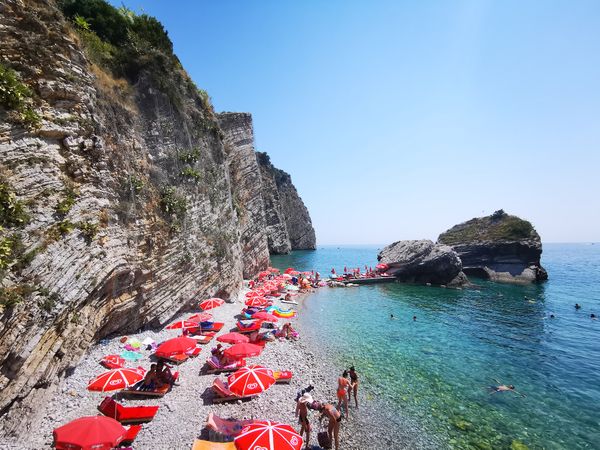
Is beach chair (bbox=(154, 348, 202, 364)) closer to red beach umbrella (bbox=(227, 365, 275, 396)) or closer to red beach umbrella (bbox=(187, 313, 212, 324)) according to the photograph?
red beach umbrella (bbox=(187, 313, 212, 324))

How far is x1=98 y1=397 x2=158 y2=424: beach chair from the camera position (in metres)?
9.93

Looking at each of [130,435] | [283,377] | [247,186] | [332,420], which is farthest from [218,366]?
[247,186]

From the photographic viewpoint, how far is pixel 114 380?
10938 millimetres

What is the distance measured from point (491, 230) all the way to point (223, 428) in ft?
208

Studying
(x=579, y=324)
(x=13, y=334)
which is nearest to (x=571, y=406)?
(x=579, y=324)

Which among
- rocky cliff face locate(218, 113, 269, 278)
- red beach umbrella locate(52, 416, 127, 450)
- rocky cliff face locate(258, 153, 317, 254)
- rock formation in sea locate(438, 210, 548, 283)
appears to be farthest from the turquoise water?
rocky cliff face locate(258, 153, 317, 254)

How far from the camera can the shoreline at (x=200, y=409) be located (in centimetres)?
948

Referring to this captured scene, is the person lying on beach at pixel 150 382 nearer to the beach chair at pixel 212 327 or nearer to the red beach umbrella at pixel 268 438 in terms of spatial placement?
the red beach umbrella at pixel 268 438

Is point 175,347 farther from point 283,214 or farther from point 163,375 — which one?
point 283,214

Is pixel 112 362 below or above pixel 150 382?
above

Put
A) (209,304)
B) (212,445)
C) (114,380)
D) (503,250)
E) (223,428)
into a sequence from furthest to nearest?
(503,250) < (209,304) < (114,380) < (223,428) < (212,445)

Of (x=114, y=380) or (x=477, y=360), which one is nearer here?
(x=114, y=380)

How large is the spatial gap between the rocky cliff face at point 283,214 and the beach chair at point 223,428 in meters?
80.6

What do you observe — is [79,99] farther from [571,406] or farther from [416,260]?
[416,260]
